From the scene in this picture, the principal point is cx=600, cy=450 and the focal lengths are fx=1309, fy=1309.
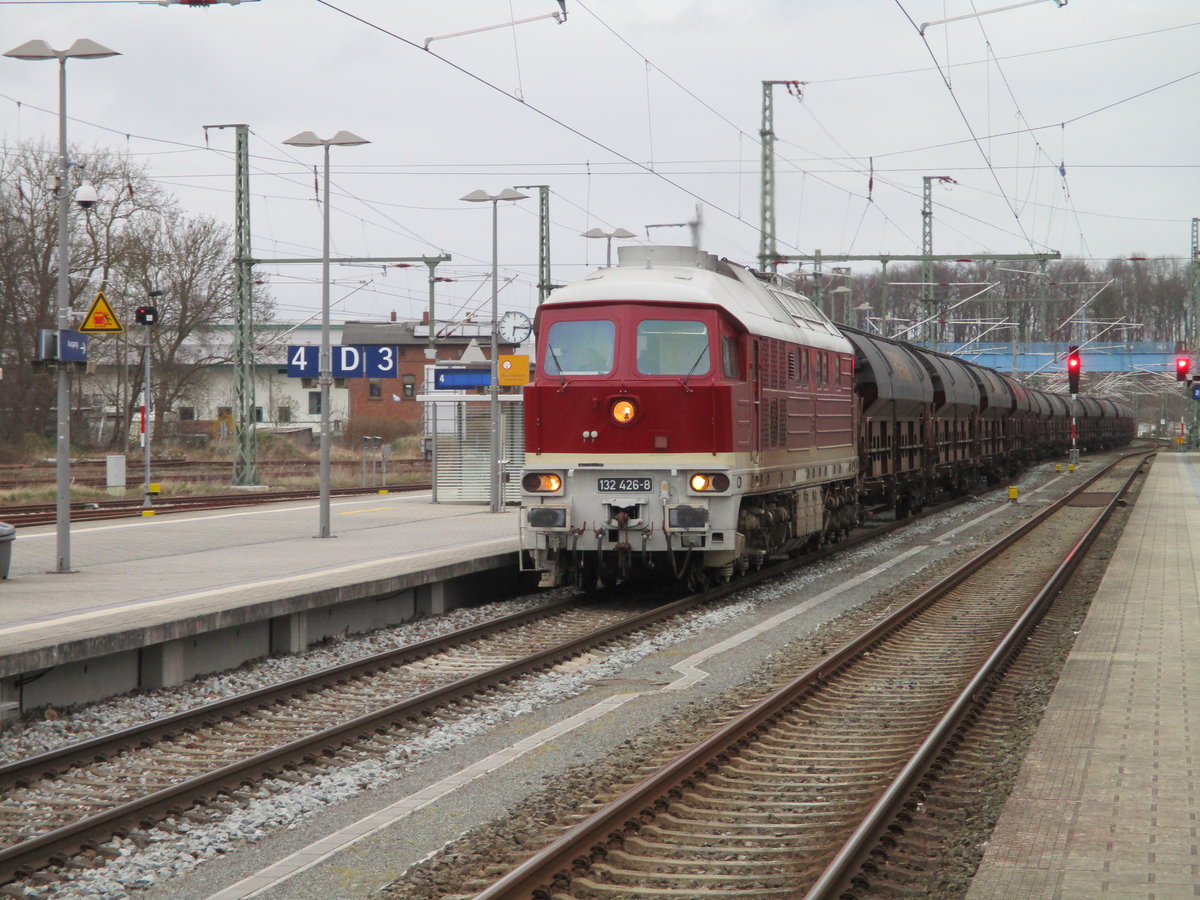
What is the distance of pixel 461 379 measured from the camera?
25641 millimetres

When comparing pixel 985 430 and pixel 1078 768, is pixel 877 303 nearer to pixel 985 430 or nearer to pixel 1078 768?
pixel 985 430

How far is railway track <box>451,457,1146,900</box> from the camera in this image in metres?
5.75

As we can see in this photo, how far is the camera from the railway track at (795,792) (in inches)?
226

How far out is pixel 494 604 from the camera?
605 inches

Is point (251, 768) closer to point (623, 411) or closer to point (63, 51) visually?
point (623, 411)

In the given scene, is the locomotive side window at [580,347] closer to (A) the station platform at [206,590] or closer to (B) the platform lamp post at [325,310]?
(A) the station platform at [206,590]

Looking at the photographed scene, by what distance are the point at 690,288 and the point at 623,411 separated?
158 cm

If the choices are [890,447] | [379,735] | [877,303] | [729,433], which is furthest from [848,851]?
[877,303]

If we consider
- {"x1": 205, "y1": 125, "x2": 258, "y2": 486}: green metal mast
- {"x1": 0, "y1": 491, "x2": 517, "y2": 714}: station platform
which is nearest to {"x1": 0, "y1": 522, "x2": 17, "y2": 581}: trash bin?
{"x1": 0, "y1": 491, "x2": 517, "y2": 714}: station platform

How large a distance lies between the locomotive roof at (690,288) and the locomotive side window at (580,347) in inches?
10.9

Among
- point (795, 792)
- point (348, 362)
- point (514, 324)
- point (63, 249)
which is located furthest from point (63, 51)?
point (514, 324)

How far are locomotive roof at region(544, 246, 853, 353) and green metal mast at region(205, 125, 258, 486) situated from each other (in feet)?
53.3

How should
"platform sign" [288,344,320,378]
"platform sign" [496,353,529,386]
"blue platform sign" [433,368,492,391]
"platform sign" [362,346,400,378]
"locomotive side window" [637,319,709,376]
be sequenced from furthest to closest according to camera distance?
"blue platform sign" [433,368,492,391] < "platform sign" [496,353,529,386] < "platform sign" [362,346,400,378] < "platform sign" [288,344,320,378] < "locomotive side window" [637,319,709,376]

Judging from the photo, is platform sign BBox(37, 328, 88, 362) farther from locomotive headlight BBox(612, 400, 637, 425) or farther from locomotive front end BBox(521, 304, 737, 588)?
locomotive headlight BBox(612, 400, 637, 425)
